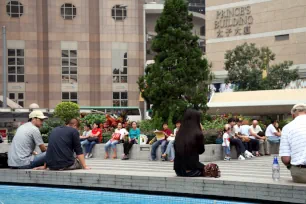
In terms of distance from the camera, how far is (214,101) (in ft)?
171

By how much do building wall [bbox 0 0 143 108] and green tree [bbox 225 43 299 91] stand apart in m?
17.9

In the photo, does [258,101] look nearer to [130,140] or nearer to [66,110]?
[66,110]

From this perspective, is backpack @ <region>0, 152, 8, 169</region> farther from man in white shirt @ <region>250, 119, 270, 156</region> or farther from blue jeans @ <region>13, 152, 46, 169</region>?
man in white shirt @ <region>250, 119, 270, 156</region>

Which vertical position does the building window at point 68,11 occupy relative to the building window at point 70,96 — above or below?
above

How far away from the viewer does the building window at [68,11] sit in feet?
230

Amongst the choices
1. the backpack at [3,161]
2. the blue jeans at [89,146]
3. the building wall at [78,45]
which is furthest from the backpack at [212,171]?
the building wall at [78,45]

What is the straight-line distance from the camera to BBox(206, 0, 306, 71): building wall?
68438 millimetres

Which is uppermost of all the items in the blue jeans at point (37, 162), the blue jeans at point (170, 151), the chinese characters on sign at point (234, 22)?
the chinese characters on sign at point (234, 22)

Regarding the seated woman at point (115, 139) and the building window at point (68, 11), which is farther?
the building window at point (68, 11)

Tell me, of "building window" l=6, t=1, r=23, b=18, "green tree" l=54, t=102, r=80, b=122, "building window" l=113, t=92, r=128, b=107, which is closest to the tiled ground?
"green tree" l=54, t=102, r=80, b=122

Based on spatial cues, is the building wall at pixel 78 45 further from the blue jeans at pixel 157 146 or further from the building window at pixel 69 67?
the blue jeans at pixel 157 146

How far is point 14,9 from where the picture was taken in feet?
227

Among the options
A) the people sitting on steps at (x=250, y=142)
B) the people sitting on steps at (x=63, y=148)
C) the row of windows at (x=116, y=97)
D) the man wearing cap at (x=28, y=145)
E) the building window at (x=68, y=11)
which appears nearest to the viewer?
the people sitting on steps at (x=63, y=148)

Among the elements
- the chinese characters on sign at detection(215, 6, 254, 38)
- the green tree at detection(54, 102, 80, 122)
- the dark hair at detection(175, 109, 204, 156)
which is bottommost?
the green tree at detection(54, 102, 80, 122)
